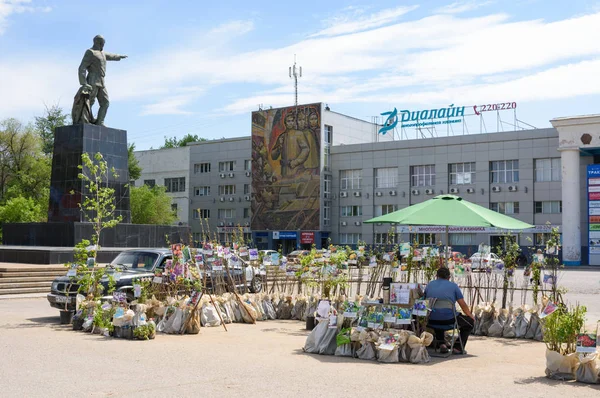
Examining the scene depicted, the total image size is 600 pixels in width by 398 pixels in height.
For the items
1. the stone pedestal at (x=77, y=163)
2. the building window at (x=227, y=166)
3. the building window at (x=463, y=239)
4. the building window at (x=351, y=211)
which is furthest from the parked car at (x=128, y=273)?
the building window at (x=227, y=166)

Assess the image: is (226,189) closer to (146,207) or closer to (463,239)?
(146,207)

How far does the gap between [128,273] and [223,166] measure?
56.0m

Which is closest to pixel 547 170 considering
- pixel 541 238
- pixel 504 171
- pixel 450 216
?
pixel 504 171

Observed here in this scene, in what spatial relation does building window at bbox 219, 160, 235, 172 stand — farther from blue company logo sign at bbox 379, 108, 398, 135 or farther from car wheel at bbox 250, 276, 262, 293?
car wheel at bbox 250, 276, 262, 293

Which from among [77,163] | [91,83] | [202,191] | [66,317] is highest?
[91,83]

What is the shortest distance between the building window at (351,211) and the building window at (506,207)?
12.0 m

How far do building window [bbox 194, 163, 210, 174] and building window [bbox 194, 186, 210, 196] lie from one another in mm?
1729

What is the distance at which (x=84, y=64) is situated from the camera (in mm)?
26266

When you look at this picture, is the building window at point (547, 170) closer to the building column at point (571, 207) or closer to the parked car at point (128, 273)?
the building column at point (571, 207)

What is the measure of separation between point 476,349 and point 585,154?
4373 cm

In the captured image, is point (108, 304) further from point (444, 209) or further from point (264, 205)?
point (264, 205)

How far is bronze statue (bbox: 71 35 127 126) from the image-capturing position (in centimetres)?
2623

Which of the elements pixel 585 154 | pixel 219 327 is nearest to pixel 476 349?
pixel 219 327

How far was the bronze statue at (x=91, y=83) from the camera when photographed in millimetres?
26234
